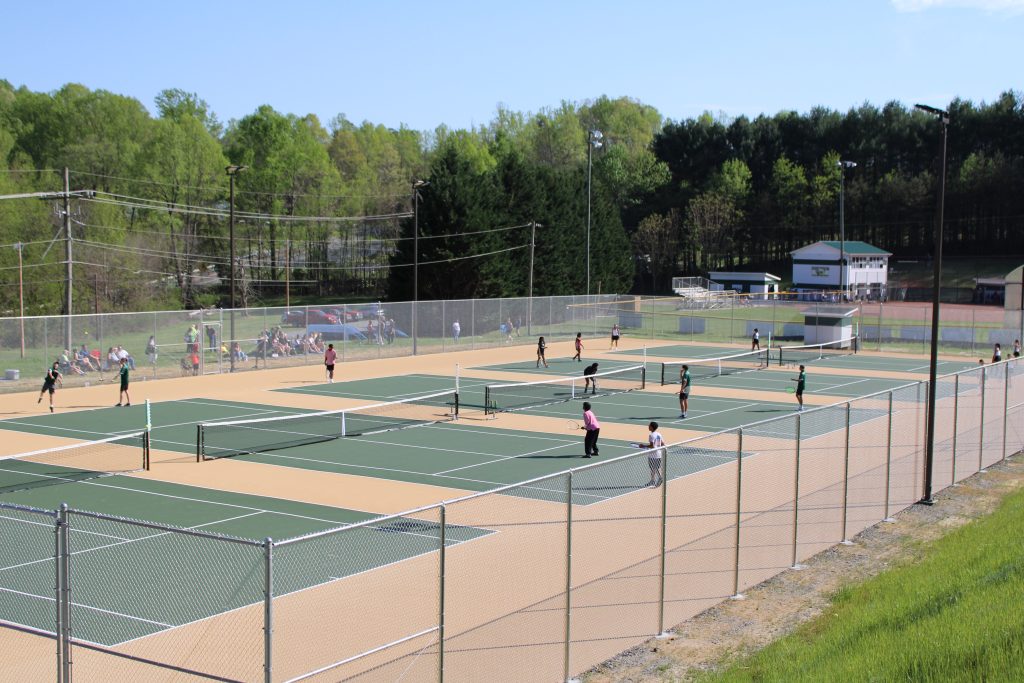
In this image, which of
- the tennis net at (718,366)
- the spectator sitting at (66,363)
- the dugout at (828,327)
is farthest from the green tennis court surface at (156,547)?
the dugout at (828,327)

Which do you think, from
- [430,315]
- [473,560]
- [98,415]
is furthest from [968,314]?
[473,560]

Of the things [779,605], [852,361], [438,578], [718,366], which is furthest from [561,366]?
[438,578]

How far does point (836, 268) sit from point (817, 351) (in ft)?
162

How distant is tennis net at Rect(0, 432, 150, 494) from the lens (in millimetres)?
23734

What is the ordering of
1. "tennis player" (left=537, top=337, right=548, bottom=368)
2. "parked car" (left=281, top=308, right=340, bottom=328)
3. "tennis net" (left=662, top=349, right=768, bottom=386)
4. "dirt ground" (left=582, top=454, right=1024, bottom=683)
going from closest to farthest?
"dirt ground" (left=582, top=454, right=1024, bottom=683) → "tennis net" (left=662, top=349, right=768, bottom=386) → "tennis player" (left=537, top=337, right=548, bottom=368) → "parked car" (left=281, top=308, right=340, bottom=328)

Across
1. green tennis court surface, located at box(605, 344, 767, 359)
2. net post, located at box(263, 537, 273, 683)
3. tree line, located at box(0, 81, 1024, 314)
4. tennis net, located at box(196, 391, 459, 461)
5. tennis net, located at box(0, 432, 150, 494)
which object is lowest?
tennis net, located at box(0, 432, 150, 494)

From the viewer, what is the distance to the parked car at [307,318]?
51062 millimetres

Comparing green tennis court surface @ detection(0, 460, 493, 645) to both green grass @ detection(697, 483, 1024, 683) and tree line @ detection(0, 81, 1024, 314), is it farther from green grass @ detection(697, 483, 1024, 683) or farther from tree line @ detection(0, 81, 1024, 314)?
tree line @ detection(0, 81, 1024, 314)

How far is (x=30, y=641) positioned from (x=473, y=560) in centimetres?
557

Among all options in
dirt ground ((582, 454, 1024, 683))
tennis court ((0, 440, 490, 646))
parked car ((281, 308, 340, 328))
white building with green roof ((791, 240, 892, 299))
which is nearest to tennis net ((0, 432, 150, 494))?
tennis court ((0, 440, 490, 646))

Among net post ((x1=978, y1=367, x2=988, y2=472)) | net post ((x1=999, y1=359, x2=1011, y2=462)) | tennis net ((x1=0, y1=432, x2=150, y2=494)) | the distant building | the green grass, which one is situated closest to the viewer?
the green grass

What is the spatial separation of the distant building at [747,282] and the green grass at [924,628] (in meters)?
93.5

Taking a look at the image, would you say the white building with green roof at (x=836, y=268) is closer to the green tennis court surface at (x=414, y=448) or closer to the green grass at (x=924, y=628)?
the green tennis court surface at (x=414, y=448)

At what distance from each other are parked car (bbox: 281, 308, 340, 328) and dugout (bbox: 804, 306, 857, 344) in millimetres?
28271
